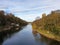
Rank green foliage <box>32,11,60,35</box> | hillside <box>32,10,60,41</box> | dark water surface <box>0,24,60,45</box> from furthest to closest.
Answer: green foliage <box>32,11,60,35</box> → hillside <box>32,10,60,41</box> → dark water surface <box>0,24,60,45</box>

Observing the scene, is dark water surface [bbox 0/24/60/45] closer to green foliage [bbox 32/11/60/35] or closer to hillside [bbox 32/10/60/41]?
hillside [bbox 32/10/60/41]

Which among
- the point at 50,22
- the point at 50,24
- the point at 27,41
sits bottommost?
the point at 27,41

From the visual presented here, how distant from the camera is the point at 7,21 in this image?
65.8 feet

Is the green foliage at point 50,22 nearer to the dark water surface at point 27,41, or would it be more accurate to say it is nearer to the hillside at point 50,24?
the hillside at point 50,24

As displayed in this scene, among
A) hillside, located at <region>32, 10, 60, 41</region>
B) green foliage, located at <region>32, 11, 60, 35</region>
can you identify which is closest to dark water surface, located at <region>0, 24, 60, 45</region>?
hillside, located at <region>32, 10, 60, 41</region>

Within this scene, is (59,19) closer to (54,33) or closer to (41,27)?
(41,27)

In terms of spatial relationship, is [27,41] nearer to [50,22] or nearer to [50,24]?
[50,24]

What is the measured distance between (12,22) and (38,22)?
8075mm

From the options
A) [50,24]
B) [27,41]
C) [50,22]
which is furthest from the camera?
[50,22]

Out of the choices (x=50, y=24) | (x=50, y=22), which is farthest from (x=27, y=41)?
(x=50, y=22)

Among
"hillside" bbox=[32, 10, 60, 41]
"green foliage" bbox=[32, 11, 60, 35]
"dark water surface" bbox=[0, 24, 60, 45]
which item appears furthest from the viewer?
"green foliage" bbox=[32, 11, 60, 35]

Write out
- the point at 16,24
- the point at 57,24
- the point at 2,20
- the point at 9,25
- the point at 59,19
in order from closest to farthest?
the point at 57,24
the point at 59,19
the point at 2,20
the point at 9,25
the point at 16,24

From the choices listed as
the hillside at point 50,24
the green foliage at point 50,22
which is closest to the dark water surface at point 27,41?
the hillside at point 50,24

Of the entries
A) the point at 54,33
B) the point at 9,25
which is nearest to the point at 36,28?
the point at 54,33
